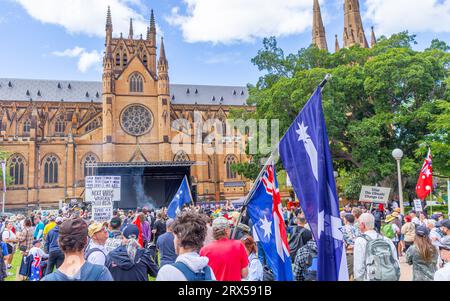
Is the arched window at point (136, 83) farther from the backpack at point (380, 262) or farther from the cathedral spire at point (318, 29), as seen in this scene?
the backpack at point (380, 262)

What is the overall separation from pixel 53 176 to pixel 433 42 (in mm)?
42111

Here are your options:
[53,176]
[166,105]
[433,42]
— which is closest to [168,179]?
[166,105]

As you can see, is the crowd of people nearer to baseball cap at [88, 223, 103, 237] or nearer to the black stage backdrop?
baseball cap at [88, 223, 103, 237]

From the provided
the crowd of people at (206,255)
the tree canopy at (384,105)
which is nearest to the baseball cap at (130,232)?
the crowd of people at (206,255)

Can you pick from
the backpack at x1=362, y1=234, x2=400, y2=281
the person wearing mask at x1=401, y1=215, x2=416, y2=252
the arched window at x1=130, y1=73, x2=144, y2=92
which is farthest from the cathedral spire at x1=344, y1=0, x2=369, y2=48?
the backpack at x1=362, y1=234, x2=400, y2=281

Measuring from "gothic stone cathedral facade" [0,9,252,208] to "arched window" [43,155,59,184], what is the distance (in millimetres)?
111

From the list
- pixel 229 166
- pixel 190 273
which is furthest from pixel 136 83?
pixel 190 273

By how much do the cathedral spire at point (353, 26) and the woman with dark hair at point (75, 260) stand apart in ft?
175

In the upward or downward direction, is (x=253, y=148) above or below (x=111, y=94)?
below

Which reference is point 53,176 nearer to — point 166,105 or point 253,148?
point 166,105

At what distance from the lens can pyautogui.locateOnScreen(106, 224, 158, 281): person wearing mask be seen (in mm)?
4953

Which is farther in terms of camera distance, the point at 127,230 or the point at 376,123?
the point at 376,123

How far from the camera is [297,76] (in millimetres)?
26828

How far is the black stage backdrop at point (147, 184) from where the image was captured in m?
35.4
